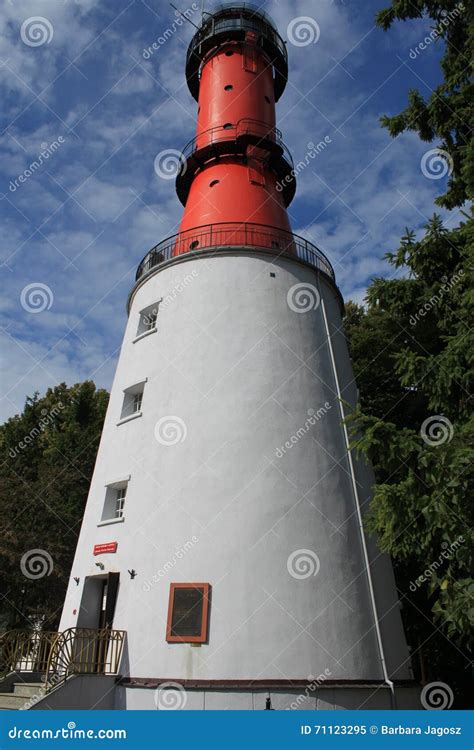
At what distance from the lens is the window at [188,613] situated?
39.1 feet

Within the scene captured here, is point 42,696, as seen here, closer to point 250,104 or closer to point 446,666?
point 446,666

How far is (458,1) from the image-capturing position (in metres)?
11.6

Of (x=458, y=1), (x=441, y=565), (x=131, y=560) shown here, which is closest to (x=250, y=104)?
(x=458, y=1)

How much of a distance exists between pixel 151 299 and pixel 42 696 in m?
11.1

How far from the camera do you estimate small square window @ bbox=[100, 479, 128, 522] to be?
15.1 metres
